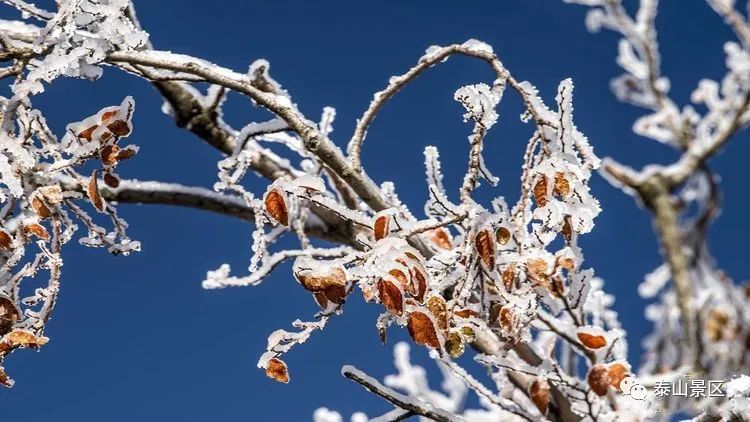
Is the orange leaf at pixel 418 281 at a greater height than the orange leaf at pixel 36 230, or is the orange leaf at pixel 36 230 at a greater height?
the orange leaf at pixel 36 230

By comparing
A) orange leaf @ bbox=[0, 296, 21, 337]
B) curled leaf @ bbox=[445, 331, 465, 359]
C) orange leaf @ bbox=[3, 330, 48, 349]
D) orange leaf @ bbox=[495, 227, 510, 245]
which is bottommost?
orange leaf @ bbox=[3, 330, 48, 349]

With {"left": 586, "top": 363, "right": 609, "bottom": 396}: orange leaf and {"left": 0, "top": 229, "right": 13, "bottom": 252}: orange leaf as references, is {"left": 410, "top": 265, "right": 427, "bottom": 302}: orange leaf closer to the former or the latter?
{"left": 586, "top": 363, "right": 609, "bottom": 396}: orange leaf

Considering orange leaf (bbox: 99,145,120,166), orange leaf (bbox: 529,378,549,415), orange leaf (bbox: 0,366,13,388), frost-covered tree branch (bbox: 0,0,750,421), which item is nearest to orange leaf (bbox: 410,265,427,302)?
frost-covered tree branch (bbox: 0,0,750,421)

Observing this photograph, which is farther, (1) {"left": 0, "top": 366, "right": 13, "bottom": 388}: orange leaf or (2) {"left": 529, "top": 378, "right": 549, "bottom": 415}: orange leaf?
(2) {"left": 529, "top": 378, "right": 549, "bottom": 415}: orange leaf

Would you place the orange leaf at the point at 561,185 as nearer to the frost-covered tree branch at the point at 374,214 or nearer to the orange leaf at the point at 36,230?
the frost-covered tree branch at the point at 374,214

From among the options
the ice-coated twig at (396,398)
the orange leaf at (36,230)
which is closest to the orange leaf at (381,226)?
the ice-coated twig at (396,398)

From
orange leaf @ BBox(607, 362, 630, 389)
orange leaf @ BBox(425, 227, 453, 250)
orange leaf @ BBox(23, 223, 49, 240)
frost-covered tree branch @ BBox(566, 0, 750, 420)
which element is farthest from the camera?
frost-covered tree branch @ BBox(566, 0, 750, 420)

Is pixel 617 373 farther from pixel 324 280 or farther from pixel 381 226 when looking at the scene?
pixel 324 280
